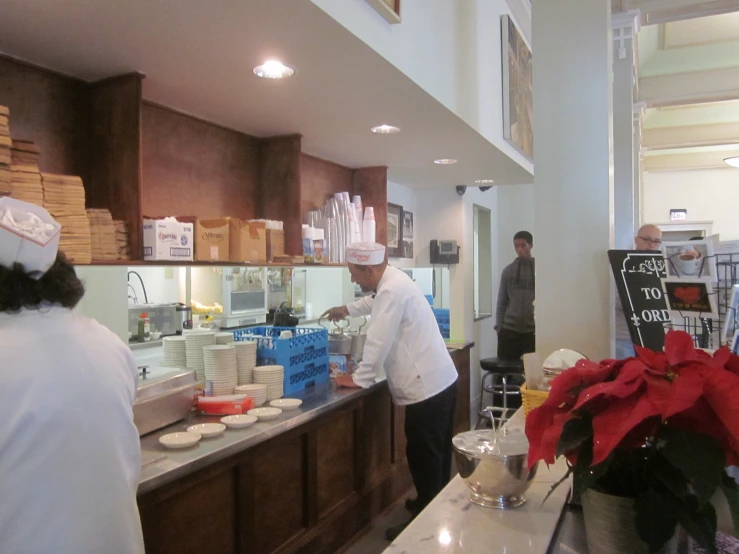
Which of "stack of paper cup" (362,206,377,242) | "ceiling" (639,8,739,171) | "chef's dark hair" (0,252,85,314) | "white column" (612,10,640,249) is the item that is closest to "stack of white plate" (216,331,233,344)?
"stack of paper cup" (362,206,377,242)

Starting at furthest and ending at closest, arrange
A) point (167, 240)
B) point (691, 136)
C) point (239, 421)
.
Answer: point (691, 136) < point (239, 421) < point (167, 240)

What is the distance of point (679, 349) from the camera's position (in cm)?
94

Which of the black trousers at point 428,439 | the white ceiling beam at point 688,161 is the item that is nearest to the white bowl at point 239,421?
the black trousers at point 428,439

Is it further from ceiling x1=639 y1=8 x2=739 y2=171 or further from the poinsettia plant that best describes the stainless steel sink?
ceiling x1=639 y1=8 x2=739 y2=171

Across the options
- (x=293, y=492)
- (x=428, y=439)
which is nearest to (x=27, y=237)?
(x=293, y=492)

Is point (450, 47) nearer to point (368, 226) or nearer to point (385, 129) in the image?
point (385, 129)

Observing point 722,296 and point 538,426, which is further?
point 722,296

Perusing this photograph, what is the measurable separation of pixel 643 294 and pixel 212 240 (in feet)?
5.79

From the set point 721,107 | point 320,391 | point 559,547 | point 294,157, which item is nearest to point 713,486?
point 559,547

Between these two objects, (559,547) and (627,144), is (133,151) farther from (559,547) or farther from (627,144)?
(627,144)

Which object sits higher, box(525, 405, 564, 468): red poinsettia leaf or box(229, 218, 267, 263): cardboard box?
box(229, 218, 267, 263): cardboard box

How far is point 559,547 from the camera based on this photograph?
46.6 inches

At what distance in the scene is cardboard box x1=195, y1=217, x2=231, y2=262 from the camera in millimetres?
2498

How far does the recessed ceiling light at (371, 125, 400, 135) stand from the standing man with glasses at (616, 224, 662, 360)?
1.31m
